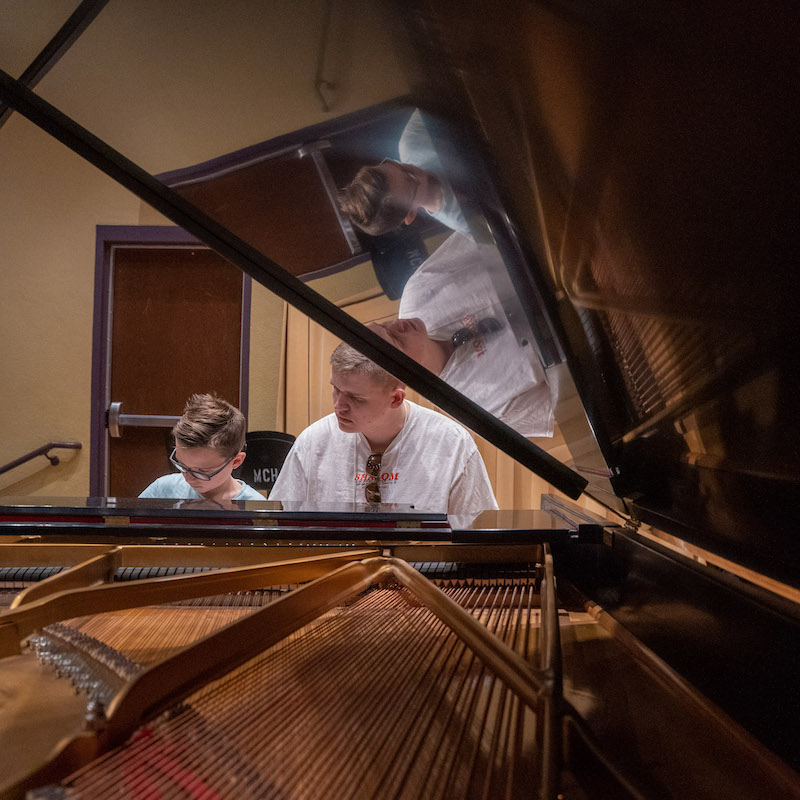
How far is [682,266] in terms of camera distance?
862 mm

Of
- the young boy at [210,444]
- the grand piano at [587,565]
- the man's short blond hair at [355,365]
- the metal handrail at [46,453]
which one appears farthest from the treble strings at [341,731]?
the metal handrail at [46,453]

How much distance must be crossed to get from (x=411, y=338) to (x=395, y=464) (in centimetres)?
143

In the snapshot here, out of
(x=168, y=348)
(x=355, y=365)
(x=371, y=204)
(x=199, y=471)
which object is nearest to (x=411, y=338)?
(x=371, y=204)

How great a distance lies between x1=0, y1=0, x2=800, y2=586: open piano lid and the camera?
2.06 ft

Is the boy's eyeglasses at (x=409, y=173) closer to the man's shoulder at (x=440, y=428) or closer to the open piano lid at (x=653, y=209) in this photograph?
the open piano lid at (x=653, y=209)

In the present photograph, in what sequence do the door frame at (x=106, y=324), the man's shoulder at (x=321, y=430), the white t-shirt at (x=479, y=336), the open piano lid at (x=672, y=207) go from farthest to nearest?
the door frame at (x=106, y=324) → the man's shoulder at (x=321, y=430) → the white t-shirt at (x=479, y=336) → the open piano lid at (x=672, y=207)

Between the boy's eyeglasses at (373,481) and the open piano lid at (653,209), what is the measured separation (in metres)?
1.67

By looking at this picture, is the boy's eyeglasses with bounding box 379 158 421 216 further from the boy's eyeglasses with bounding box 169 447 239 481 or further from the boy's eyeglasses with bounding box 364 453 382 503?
the boy's eyeglasses with bounding box 364 453 382 503

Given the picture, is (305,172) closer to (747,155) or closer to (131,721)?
(747,155)

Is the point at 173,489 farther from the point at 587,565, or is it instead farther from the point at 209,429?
the point at 587,565

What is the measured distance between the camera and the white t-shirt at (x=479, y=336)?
138 centimetres

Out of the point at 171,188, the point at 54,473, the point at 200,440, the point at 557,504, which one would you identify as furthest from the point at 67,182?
the point at 557,504

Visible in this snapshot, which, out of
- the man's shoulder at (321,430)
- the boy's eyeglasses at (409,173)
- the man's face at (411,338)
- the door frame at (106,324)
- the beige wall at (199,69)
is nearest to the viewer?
the beige wall at (199,69)

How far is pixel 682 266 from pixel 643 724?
0.64m
